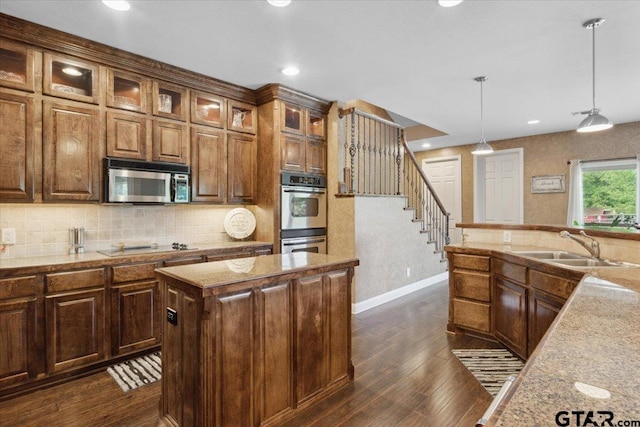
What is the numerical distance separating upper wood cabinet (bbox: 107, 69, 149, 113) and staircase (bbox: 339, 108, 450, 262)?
2403 millimetres

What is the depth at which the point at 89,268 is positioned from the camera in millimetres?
2773

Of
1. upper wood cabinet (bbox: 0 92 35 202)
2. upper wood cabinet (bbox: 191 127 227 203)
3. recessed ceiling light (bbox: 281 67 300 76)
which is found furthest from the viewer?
upper wood cabinet (bbox: 191 127 227 203)

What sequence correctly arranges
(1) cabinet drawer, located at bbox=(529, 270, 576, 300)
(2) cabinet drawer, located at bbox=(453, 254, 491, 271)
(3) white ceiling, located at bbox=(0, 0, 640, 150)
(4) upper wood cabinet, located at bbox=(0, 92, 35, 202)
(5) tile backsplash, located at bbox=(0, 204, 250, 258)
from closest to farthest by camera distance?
(1) cabinet drawer, located at bbox=(529, 270, 576, 300), (3) white ceiling, located at bbox=(0, 0, 640, 150), (4) upper wood cabinet, located at bbox=(0, 92, 35, 202), (5) tile backsplash, located at bbox=(0, 204, 250, 258), (2) cabinet drawer, located at bbox=(453, 254, 491, 271)

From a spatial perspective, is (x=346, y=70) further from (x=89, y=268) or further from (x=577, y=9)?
(x=89, y=268)

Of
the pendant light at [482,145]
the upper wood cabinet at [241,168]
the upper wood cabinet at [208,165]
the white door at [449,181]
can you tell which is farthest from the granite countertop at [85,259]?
the white door at [449,181]

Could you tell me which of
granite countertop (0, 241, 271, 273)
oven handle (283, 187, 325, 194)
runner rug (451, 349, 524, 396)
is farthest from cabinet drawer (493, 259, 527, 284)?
granite countertop (0, 241, 271, 273)

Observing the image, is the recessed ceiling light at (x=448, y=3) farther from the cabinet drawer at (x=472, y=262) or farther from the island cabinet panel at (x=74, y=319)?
the island cabinet panel at (x=74, y=319)

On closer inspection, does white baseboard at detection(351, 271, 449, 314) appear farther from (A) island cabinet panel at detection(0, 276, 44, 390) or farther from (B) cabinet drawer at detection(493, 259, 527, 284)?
(A) island cabinet panel at detection(0, 276, 44, 390)

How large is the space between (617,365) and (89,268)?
10.6 feet

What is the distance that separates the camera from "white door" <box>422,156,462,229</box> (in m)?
7.67

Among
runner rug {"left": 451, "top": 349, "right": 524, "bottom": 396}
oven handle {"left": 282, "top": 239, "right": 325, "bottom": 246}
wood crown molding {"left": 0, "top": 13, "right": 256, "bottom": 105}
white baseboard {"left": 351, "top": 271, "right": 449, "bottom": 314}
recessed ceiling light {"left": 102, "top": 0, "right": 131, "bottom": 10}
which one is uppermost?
recessed ceiling light {"left": 102, "top": 0, "right": 131, "bottom": 10}

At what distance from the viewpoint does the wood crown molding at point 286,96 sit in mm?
4043

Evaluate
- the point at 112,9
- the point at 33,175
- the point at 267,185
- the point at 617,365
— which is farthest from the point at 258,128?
the point at 617,365

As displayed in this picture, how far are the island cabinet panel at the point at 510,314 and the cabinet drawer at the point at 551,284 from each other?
162 millimetres
